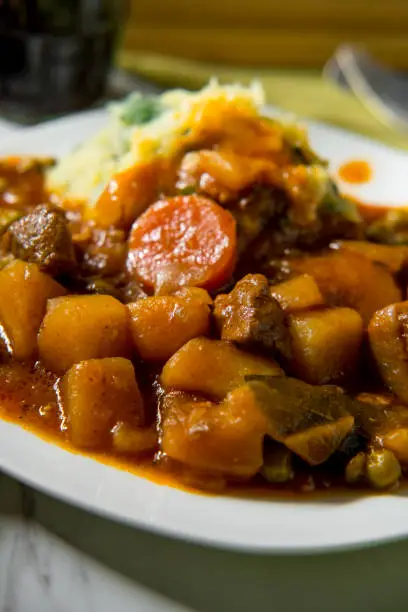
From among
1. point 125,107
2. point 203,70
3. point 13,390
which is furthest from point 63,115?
point 13,390

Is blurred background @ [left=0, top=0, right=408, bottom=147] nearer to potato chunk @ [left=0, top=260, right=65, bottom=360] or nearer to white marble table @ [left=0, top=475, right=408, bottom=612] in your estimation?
potato chunk @ [left=0, top=260, right=65, bottom=360]

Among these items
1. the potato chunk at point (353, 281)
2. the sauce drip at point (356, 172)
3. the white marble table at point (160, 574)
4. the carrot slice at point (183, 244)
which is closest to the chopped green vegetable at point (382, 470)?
the white marble table at point (160, 574)

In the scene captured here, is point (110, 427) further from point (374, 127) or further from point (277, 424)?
point (374, 127)

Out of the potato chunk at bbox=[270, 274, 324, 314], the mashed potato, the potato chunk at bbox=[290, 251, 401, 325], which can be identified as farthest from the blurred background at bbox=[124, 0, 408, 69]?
the potato chunk at bbox=[270, 274, 324, 314]

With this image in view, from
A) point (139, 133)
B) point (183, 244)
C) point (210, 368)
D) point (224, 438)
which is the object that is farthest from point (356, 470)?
point (139, 133)

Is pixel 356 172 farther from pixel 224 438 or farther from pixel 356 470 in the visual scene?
pixel 224 438
